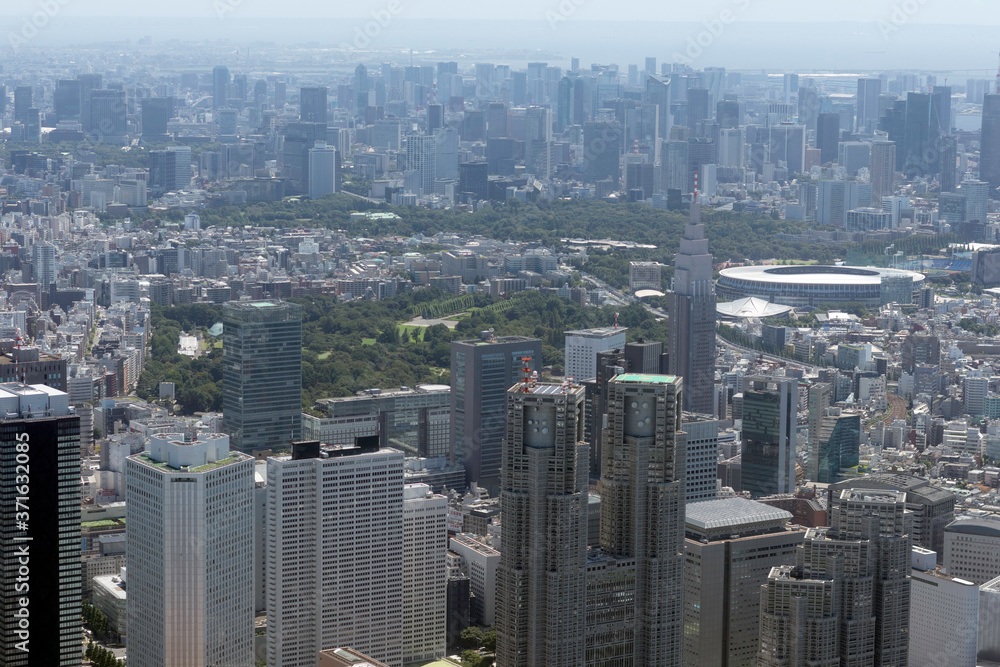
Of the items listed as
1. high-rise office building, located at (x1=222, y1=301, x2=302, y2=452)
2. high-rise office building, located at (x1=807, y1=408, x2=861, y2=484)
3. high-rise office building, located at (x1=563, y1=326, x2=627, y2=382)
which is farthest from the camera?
high-rise office building, located at (x1=563, y1=326, x2=627, y2=382)

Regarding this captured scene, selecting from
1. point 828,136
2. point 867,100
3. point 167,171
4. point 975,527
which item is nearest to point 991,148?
point 828,136

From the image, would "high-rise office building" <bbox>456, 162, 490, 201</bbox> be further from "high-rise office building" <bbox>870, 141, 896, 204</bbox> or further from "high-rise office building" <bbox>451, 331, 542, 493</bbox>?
"high-rise office building" <bbox>451, 331, 542, 493</bbox>

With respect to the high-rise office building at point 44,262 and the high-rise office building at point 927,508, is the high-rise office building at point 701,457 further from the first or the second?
the high-rise office building at point 44,262

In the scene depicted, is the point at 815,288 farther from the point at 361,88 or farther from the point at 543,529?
the point at 361,88

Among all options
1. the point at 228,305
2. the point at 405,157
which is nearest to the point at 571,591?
the point at 228,305

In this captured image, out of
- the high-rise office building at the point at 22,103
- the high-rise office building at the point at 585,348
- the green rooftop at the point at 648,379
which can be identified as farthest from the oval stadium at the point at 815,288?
the high-rise office building at the point at 22,103

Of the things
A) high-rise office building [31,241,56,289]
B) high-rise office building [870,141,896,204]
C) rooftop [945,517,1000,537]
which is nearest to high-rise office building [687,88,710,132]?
high-rise office building [870,141,896,204]

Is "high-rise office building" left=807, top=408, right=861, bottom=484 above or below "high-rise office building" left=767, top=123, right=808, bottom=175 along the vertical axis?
below

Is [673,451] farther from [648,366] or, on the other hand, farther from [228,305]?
[228,305]
